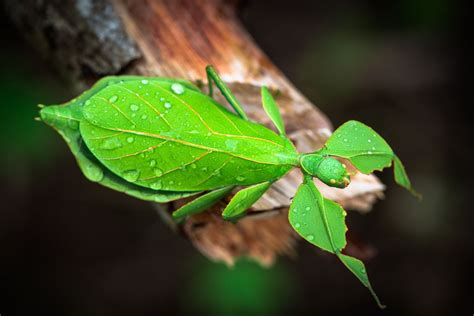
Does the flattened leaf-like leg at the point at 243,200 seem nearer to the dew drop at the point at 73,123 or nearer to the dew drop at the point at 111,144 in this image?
the dew drop at the point at 111,144

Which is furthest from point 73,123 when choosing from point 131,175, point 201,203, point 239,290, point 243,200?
point 239,290

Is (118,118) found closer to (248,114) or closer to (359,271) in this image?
(248,114)

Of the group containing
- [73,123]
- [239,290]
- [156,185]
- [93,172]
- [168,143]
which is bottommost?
[239,290]

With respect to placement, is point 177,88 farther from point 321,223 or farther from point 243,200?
point 321,223

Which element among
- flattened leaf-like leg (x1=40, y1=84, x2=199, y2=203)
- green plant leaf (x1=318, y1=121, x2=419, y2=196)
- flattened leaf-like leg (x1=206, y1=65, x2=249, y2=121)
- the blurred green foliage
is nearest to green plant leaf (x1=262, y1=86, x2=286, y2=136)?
flattened leaf-like leg (x1=206, y1=65, x2=249, y2=121)

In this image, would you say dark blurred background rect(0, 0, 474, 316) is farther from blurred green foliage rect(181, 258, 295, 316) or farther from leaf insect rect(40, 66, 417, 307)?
leaf insect rect(40, 66, 417, 307)

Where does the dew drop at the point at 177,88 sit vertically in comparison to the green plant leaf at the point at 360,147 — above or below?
above

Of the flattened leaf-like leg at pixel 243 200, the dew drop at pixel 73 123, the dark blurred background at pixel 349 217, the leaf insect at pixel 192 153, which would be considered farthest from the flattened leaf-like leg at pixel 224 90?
the dark blurred background at pixel 349 217
